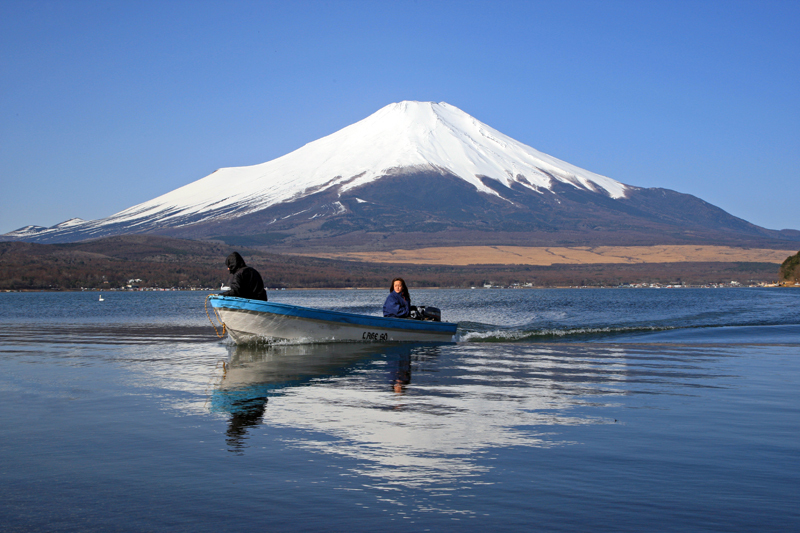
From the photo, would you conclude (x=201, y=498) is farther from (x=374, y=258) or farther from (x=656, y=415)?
(x=374, y=258)

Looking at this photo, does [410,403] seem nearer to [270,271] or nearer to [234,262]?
[234,262]

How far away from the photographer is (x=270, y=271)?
14612 cm

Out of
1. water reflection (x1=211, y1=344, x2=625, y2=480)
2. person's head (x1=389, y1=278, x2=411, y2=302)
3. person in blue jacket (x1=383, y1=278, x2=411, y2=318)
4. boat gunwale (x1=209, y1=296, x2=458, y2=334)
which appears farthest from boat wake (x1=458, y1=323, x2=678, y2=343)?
water reflection (x1=211, y1=344, x2=625, y2=480)

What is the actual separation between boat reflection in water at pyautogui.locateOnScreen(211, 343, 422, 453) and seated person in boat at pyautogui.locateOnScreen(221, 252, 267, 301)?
170cm

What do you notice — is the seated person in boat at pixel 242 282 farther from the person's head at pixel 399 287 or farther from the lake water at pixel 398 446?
the lake water at pixel 398 446

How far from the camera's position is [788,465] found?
783cm

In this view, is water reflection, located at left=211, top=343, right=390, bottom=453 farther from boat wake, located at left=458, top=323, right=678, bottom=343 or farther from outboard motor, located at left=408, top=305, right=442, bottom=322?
boat wake, located at left=458, top=323, right=678, bottom=343

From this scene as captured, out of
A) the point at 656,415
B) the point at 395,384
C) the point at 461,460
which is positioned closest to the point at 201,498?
the point at 461,460

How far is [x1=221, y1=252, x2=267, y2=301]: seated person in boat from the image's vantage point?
2283 centimetres

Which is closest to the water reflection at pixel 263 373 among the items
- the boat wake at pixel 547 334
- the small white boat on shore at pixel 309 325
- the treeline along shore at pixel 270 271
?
the small white boat on shore at pixel 309 325

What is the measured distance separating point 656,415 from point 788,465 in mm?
2955

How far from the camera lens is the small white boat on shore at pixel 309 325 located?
22625 millimetres

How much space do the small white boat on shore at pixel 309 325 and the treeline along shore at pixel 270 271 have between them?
104 metres

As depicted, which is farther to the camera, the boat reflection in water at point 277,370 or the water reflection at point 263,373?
the boat reflection in water at point 277,370
